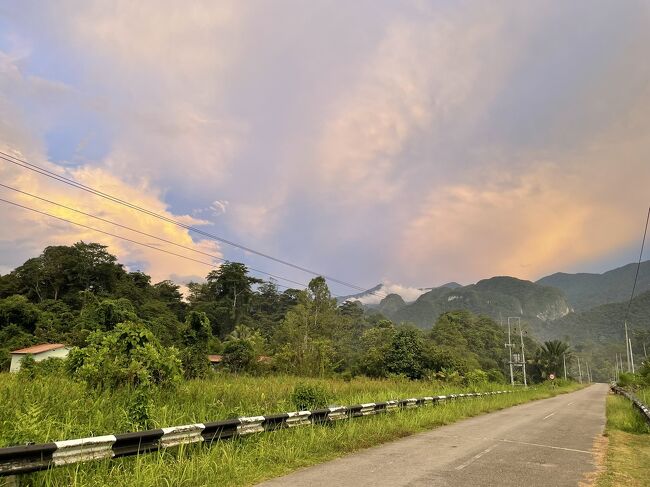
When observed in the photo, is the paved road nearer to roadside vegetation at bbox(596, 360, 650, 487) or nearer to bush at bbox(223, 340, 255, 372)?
roadside vegetation at bbox(596, 360, 650, 487)

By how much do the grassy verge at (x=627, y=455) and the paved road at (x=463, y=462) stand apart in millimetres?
415

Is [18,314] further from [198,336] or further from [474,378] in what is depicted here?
[474,378]

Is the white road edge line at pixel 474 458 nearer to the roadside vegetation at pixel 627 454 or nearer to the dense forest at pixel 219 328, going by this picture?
the roadside vegetation at pixel 627 454

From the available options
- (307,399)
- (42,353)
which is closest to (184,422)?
(307,399)

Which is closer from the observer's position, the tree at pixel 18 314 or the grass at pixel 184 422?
the grass at pixel 184 422

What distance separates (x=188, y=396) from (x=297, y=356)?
1021 inches

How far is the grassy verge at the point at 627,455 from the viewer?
7.67m

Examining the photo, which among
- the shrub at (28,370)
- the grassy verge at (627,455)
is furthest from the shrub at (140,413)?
the grassy verge at (627,455)

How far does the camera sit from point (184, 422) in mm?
8984

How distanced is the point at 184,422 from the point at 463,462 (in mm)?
5597

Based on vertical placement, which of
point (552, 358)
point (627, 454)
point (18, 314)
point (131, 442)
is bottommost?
point (627, 454)

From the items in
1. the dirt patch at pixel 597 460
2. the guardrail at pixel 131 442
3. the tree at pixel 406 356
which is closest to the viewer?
the guardrail at pixel 131 442

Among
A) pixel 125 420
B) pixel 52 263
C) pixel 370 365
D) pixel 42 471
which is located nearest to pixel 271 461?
pixel 125 420


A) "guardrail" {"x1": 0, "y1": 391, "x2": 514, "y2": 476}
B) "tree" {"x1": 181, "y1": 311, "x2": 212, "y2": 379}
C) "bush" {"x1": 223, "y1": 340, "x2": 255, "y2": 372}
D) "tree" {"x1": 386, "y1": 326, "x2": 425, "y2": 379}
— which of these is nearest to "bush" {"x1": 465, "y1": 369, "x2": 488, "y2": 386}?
"tree" {"x1": 386, "y1": 326, "x2": 425, "y2": 379}
